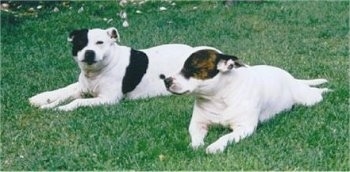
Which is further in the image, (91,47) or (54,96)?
(54,96)

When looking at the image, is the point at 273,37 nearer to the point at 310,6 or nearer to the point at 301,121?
the point at 310,6

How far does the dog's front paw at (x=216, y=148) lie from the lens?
6.13m

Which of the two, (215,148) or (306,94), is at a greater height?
(215,148)

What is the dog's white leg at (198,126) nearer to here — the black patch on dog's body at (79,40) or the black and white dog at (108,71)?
the black and white dog at (108,71)

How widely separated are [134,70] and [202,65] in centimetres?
214

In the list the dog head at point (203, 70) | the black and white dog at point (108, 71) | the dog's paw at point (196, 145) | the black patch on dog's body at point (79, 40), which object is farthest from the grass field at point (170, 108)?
the black patch on dog's body at point (79, 40)

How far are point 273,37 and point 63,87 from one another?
4038 millimetres

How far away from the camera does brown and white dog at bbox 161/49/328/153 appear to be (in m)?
6.46

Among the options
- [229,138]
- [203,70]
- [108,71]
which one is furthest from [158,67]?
[229,138]

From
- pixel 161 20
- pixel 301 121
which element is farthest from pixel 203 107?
pixel 161 20

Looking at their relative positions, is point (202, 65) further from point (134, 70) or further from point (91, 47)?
point (134, 70)

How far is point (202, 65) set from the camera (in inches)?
257

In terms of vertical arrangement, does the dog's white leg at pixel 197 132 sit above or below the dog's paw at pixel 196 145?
below

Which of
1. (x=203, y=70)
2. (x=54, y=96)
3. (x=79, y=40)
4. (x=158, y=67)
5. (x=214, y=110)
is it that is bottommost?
(x=54, y=96)
